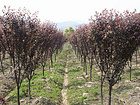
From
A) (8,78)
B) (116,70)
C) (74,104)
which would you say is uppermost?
(116,70)

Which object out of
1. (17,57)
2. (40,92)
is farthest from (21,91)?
(17,57)

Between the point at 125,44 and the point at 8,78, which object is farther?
the point at 8,78

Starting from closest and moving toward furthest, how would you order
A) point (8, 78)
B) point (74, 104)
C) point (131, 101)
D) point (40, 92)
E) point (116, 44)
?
point (116, 44) < point (131, 101) < point (74, 104) < point (40, 92) < point (8, 78)

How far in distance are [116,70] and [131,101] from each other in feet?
16.8

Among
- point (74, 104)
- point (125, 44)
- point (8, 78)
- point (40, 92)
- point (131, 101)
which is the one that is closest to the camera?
point (125, 44)

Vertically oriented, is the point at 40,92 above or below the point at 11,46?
below

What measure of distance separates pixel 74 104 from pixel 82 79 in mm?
6500

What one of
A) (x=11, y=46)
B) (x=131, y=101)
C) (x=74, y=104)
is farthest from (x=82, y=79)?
(x=11, y=46)

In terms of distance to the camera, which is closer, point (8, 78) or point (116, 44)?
point (116, 44)

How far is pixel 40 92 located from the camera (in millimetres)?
14406

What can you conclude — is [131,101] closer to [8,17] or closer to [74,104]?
[74,104]

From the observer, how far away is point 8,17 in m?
8.73

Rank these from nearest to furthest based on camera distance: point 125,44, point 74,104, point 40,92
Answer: point 125,44
point 74,104
point 40,92

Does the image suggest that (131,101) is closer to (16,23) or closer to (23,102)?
(23,102)
